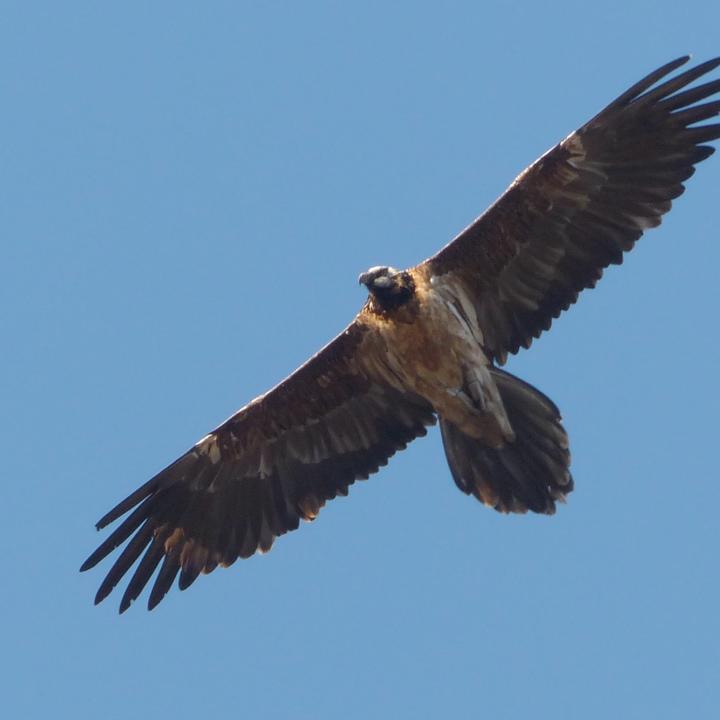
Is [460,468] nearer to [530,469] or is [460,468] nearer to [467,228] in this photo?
[530,469]

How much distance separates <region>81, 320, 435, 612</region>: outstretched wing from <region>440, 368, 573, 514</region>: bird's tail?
2.49 feet

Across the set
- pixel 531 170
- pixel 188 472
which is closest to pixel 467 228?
pixel 531 170

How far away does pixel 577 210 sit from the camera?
15.5m

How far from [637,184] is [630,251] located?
53cm

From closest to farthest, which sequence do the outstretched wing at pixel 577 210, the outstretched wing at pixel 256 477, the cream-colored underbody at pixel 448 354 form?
the outstretched wing at pixel 577 210, the cream-colored underbody at pixel 448 354, the outstretched wing at pixel 256 477

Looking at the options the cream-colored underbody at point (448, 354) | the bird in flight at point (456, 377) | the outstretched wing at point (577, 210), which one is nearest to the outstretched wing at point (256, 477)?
the bird in flight at point (456, 377)

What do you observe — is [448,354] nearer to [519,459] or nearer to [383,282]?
[383,282]

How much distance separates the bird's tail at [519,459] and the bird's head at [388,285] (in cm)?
93

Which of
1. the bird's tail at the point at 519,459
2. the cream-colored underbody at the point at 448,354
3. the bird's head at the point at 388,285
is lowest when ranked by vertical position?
the bird's tail at the point at 519,459

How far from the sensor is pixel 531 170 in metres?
15.3

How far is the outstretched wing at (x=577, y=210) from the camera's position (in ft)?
50.0

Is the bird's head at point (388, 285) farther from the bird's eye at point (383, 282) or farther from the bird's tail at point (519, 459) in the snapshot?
the bird's tail at point (519, 459)

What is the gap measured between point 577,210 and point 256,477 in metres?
3.53

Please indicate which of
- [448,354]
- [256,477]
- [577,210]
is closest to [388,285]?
[448,354]
